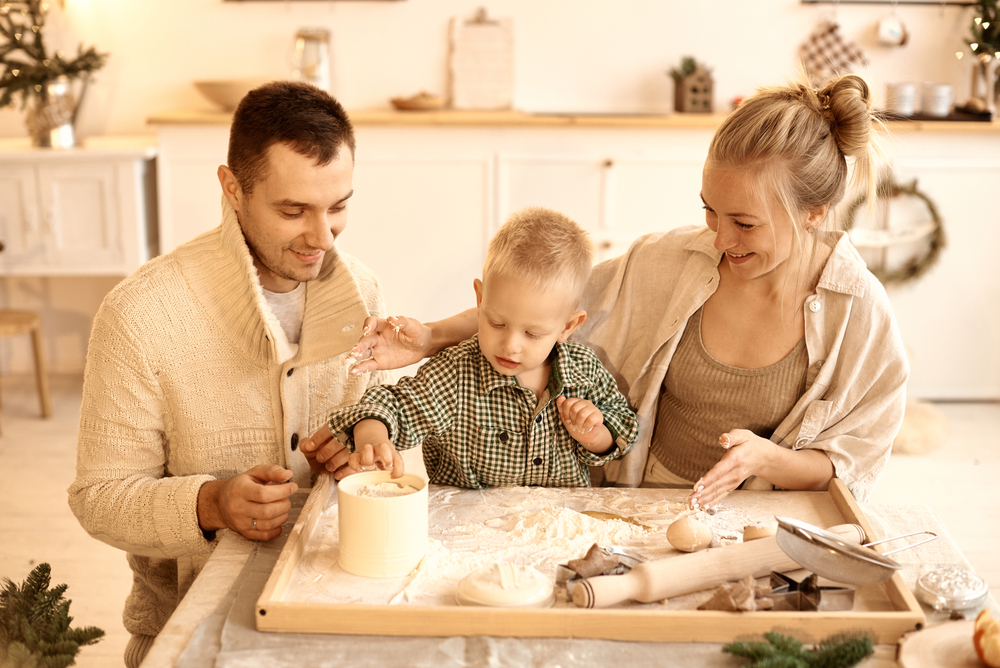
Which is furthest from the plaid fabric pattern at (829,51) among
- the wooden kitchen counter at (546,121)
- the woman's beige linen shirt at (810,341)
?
the woman's beige linen shirt at (810,341)

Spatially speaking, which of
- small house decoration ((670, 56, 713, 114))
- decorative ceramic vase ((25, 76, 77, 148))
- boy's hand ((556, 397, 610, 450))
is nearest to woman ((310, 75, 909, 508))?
boy's hand ((556, 397, 610, 450))

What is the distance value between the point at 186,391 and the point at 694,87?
3.34 metres

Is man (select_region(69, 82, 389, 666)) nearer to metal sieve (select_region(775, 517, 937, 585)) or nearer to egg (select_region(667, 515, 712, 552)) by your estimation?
egg (select_region(667, 515, 712, 552))

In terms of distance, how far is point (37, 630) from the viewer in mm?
1114

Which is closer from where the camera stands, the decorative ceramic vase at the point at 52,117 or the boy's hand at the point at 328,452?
the boy's hand at the point at 328,452

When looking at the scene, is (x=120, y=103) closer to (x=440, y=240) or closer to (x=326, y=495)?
(x=440, y=240)

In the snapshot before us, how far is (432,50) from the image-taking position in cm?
445

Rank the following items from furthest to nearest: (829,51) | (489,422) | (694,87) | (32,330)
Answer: (829,51) < (694,87) < (32,330) < (489,422)

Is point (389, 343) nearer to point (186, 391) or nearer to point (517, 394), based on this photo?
point (517, 394)

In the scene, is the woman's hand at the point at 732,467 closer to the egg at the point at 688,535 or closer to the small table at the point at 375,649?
the egg at the point at 688,535

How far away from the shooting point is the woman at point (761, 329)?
1.56m

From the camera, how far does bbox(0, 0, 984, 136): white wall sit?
4402 mm

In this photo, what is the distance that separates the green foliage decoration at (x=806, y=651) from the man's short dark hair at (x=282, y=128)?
1.06m

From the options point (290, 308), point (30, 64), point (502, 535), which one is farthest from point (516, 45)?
point (502, 535)
